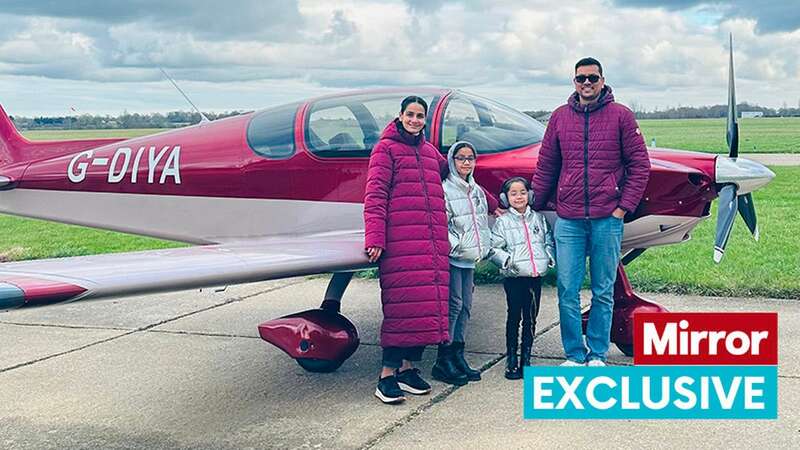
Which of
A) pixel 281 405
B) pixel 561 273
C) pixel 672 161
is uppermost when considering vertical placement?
pixel 672 161

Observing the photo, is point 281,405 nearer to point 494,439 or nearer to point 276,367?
point 276,367

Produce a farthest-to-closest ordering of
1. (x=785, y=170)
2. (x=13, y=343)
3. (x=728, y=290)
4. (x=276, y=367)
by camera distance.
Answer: (x=785, y=170), (x=728, y=290), (x=13, y=343), (x=276, y=367)

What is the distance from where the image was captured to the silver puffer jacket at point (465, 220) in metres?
4.93

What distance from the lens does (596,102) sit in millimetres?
4770

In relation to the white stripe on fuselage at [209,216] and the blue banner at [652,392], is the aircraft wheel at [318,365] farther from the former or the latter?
the blue banner at [652,392]

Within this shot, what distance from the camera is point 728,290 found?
7.43 meters

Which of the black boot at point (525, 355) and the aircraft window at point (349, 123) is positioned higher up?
the aircraft window at point (349, 123)

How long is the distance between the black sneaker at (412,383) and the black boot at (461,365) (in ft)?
0.93

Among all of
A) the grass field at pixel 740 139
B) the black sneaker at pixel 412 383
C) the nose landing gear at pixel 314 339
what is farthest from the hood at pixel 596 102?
the grass field at pixel 740 139

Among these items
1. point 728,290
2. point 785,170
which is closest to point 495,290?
point 728,290

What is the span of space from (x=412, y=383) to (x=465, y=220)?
1025mm

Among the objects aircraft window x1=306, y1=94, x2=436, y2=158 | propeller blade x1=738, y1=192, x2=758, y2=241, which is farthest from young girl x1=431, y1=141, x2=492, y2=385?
propeller blade x1=738, y1=192, x2=758, y2=241

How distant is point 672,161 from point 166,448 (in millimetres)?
3441

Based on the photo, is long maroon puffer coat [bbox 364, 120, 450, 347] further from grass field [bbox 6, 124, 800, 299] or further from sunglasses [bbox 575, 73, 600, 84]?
grass field [bbox 6, 124, 800, 299]
